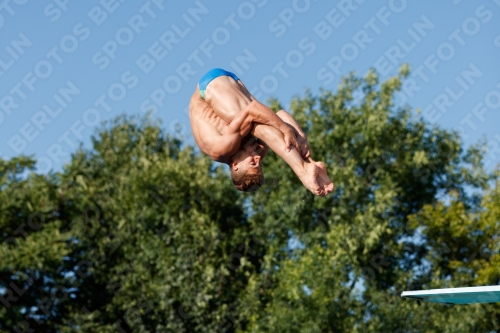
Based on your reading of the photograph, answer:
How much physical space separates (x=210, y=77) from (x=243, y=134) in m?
0.96

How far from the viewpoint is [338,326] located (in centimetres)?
2197

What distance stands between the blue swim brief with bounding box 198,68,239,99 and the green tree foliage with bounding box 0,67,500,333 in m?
14.4

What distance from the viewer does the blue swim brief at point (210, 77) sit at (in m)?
8.23

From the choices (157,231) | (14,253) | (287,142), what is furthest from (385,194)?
(287,142)

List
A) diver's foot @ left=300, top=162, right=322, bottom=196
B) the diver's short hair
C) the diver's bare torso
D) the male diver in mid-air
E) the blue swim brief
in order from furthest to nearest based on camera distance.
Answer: the blue swim brief < the diver's bare torso < the diver's short hair < the male diver in mid-air < diver's foot @ left=300, top=162, right=322, bottom=196

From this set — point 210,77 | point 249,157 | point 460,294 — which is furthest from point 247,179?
point 460,294

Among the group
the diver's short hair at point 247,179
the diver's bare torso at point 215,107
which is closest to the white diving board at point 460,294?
the diver's short hair at point 247,179

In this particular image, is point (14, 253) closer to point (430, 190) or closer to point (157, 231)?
point (157, 231)

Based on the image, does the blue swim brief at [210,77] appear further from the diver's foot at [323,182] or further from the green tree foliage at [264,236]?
the green tree foliage at [264,236]

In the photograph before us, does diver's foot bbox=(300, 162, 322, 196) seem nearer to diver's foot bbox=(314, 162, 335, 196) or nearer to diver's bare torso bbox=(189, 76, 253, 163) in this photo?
diver's foot bbox=(314, 162, 335, 196)

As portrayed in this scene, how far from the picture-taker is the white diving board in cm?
845

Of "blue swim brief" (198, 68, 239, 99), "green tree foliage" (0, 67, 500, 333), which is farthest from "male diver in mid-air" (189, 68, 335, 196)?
"green tree foliage" (0, 67, 500, 333)

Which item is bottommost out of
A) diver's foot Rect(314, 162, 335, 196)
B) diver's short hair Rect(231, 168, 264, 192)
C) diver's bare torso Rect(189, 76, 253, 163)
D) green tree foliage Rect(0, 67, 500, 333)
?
diver's short hair Rect(231, 168, 264, 192)

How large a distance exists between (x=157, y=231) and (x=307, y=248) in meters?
4.46
